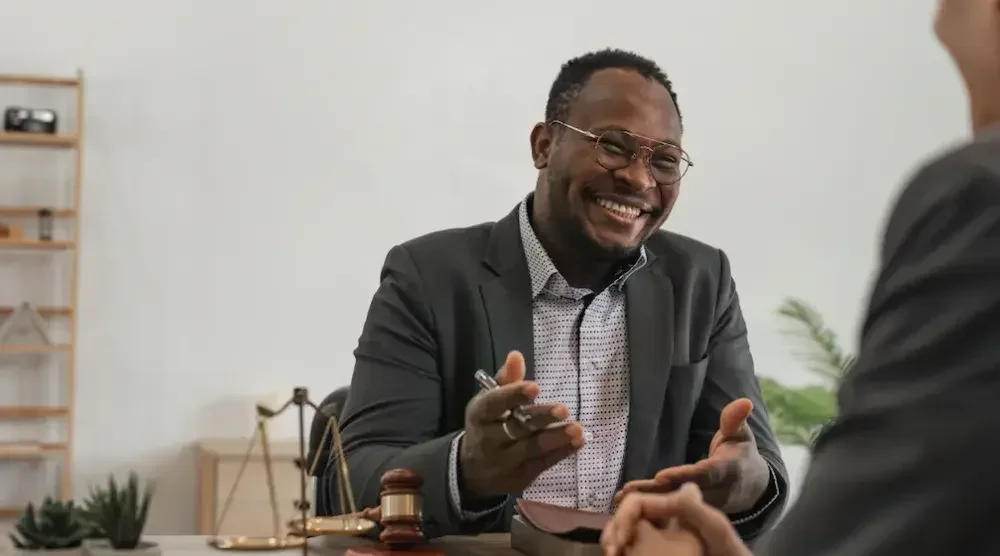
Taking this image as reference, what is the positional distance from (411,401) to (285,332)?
9.43ft

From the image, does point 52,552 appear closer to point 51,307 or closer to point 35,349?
point 35,349

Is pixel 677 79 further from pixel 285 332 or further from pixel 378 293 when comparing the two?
pixel 378 293

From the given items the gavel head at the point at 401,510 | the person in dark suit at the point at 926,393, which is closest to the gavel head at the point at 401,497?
the gavel head at the point at 401,510

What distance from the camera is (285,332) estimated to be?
4.65m

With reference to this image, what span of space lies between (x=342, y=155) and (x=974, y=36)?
4218mm

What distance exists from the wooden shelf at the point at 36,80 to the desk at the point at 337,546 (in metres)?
3.21

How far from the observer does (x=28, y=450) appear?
14.0 feet

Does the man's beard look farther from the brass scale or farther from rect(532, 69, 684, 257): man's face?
the brass scale

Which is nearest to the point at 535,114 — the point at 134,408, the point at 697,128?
the point at 697,128

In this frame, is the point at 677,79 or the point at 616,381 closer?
the point at 616,381

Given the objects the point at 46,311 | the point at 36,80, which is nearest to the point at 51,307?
the point at 46,311

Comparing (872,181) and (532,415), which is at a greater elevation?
(872,181)

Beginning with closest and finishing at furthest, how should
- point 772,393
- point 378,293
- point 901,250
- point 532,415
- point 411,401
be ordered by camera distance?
point 901,250, point 532,415, point 411,401, point 378,293, point 772,393

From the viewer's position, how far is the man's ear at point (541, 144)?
213 cm
